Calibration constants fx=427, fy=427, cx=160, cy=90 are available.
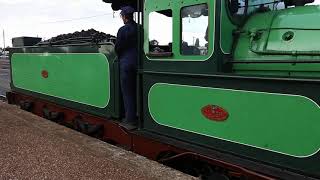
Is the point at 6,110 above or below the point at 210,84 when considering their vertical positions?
below

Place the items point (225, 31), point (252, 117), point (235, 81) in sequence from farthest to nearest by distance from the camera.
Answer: point (225, 31) → point (235, 81) → point (252, 117)

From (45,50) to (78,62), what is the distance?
1703 mm

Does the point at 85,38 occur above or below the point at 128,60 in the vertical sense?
above

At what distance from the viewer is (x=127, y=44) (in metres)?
6.34

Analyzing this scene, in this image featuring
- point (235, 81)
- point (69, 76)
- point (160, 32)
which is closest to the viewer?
point (235, 81)

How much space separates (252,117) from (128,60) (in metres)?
2.52

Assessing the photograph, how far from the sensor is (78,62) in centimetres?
779

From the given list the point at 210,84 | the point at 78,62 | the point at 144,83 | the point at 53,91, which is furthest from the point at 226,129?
the point at 53,91

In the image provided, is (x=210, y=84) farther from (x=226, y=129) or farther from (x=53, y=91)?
(x=53, y=91)

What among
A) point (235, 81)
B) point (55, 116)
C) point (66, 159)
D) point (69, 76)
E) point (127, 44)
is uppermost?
point (127, 44)

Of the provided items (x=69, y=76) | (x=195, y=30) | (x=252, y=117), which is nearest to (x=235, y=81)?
(x=252, y=117)

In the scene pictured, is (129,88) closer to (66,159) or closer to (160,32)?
(160,32)

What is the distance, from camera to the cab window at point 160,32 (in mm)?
5430

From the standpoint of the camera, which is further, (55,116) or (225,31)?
(55,116)
